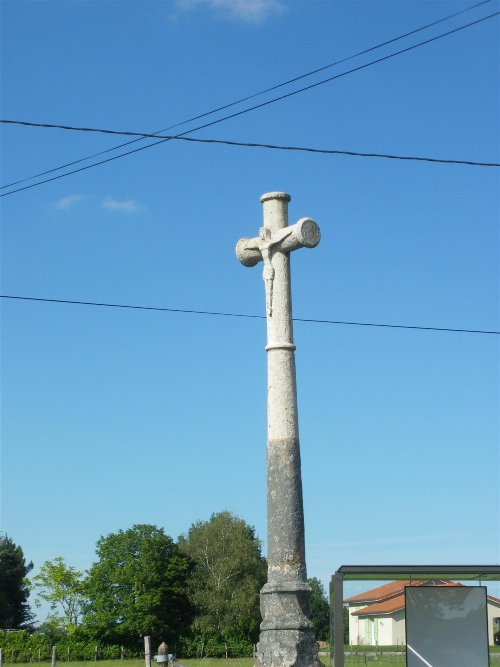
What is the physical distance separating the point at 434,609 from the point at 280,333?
350 inches

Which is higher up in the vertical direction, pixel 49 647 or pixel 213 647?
pixel 49 647

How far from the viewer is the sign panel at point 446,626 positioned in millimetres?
19234

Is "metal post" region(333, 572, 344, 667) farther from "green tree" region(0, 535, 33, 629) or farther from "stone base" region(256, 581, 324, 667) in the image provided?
"green tree" region(0, 535, 33, 629)

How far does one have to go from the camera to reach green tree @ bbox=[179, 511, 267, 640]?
65.6 m

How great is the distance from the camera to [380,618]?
20.0 m

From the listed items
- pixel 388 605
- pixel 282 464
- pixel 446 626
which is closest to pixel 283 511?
pixel 282 464

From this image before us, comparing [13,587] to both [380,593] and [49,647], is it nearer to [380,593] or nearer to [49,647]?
[49,647]

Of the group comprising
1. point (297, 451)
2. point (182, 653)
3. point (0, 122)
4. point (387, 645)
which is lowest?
point (182, 653)

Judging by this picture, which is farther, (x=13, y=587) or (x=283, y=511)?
(x=13, y=587)

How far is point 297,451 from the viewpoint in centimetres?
1317

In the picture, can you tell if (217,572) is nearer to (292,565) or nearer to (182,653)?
(182,653)

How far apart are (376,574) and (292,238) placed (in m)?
7.81

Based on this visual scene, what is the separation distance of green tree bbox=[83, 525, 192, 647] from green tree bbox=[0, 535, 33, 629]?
13604mm

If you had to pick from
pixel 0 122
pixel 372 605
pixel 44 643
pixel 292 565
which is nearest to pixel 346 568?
pixel 372 605
